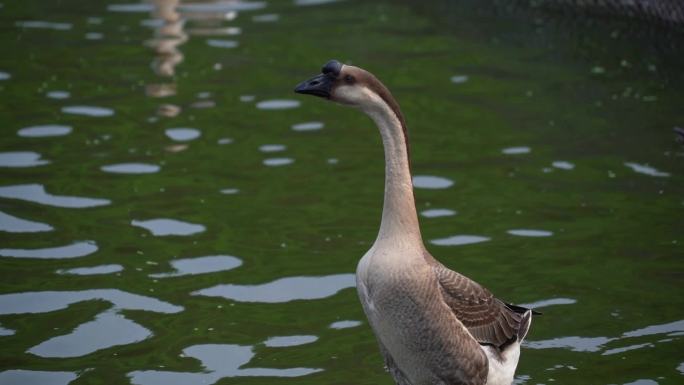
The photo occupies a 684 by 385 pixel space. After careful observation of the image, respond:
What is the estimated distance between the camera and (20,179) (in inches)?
417

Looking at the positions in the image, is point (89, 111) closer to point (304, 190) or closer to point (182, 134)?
point (182, 134)

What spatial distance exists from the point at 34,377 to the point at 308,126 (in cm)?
529

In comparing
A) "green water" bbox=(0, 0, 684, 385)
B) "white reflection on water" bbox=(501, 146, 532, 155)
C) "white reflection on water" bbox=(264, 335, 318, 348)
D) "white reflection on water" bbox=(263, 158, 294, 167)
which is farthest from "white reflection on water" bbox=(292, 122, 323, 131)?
"white reflection on water" bbox=(264, 335, 318, 348)

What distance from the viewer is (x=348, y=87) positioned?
6.08 metres

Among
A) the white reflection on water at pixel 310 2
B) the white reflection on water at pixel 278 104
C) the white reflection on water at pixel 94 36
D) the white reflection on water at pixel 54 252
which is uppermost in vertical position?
the white reflection on water at pixel 310 2

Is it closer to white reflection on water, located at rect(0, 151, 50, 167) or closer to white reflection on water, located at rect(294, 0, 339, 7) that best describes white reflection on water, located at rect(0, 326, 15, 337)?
white reflection on water, located at rect(0, 151, 50, 167)

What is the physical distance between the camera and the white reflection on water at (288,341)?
775 centimetres

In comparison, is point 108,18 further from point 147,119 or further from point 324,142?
point 324,142

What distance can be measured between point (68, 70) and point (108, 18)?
2516 mm

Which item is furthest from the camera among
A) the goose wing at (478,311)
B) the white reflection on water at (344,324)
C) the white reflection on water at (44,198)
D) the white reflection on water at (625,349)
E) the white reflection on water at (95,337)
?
the white reflection on water at (44,198)

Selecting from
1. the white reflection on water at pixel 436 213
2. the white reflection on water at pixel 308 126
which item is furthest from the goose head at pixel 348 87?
the white reflection on water at pixel 308 126

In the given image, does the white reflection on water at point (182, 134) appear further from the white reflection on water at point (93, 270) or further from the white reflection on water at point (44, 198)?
the white reflection on water at point (93, 270)

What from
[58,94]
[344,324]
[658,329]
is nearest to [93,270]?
[344,324]

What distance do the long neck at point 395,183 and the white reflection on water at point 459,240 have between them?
9.96 ft
